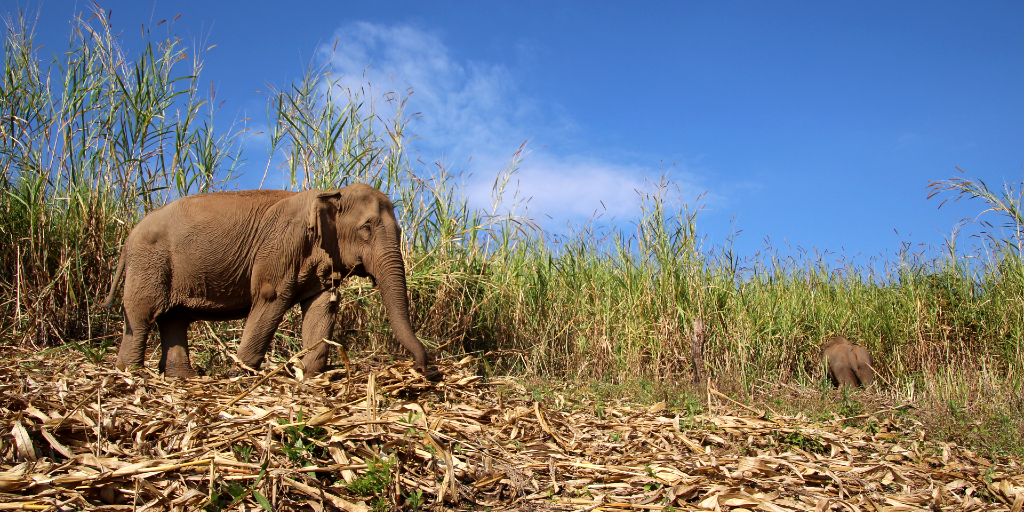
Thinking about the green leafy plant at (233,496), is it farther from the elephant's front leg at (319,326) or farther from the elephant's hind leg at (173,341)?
the elephant's hind leg at (173,341)

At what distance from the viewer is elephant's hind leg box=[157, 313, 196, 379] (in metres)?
5.02

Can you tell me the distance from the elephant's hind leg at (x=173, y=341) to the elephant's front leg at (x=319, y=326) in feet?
3.41

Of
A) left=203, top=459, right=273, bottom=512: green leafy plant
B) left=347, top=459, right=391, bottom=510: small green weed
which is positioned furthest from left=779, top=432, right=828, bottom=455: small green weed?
left=203, top=459, right=273, bottom=512: green leafy plant

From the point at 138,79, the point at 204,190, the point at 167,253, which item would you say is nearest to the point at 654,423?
the point at 167,253

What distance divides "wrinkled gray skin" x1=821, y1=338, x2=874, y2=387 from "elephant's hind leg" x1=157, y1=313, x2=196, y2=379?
20.6 ft

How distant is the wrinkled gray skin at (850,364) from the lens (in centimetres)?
666

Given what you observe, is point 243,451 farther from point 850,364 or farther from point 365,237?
point 850,364

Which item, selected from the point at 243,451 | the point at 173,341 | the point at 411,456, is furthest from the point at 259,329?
the point at 411,456

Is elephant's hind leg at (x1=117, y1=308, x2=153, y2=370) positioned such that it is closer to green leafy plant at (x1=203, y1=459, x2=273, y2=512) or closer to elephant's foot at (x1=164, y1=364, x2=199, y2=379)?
elephant's foot at (x1=164, y1=364, x2=199, y2=379)

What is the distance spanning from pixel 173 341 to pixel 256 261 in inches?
39.7

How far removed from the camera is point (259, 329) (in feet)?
15.6

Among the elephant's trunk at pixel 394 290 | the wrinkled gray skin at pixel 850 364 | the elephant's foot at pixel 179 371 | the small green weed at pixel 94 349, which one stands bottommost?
the wrinkled gray skin at pixel 850 364

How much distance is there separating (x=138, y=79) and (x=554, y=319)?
5.26 meters

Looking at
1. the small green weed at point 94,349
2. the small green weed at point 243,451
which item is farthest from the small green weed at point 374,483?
the small green weed at point 94,349
